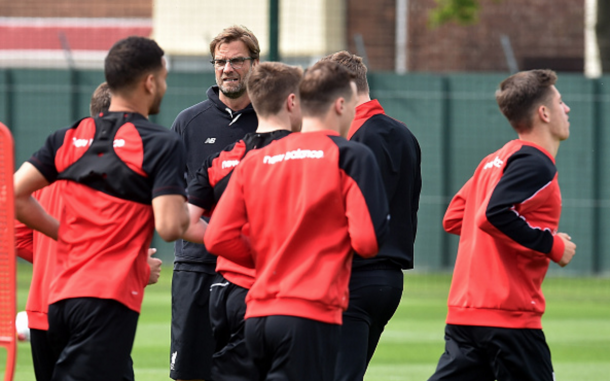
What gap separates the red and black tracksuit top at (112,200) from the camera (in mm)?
4695

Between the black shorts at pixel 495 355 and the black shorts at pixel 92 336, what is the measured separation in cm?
187

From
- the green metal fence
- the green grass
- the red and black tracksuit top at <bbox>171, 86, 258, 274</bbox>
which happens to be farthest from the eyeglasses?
the green metal fence

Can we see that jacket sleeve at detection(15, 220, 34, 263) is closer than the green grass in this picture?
Yes

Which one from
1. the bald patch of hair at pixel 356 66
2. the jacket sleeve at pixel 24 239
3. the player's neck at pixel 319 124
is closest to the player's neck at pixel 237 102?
the bald patch of hair at pixel 356 66

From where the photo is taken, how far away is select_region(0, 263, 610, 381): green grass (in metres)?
9.34

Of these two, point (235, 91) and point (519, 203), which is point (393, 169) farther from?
point (235, 91)

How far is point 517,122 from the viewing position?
5.94 meters

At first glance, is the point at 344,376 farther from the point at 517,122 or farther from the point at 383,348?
the point at 383,348

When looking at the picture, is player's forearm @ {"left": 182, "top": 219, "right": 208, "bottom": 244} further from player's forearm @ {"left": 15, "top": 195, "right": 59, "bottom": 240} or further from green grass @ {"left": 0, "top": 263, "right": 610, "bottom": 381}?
green grass @ {"left": 0, "top": 263, "right": 610, "bottom": 381}

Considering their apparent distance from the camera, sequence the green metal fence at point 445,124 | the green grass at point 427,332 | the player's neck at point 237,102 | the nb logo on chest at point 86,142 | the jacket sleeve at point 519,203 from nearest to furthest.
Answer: the nb logo on chest at point 86,142
the jacket sleeve at point 519,203
the player's neck at point 237,102
the green grass at point 427,332
the green metal fence at point 445,124

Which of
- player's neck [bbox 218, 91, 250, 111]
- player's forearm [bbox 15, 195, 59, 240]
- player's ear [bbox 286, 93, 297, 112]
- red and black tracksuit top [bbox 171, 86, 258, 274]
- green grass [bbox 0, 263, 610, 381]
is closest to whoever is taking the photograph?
player's forearm [bbox 15, 195, 59, 240]

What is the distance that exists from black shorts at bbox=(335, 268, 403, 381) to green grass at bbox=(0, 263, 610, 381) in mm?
3143

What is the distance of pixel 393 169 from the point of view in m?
5.91

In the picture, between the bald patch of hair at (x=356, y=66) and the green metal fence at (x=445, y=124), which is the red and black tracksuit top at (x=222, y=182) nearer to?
the bald patch of hair at (x=356, y=66)
